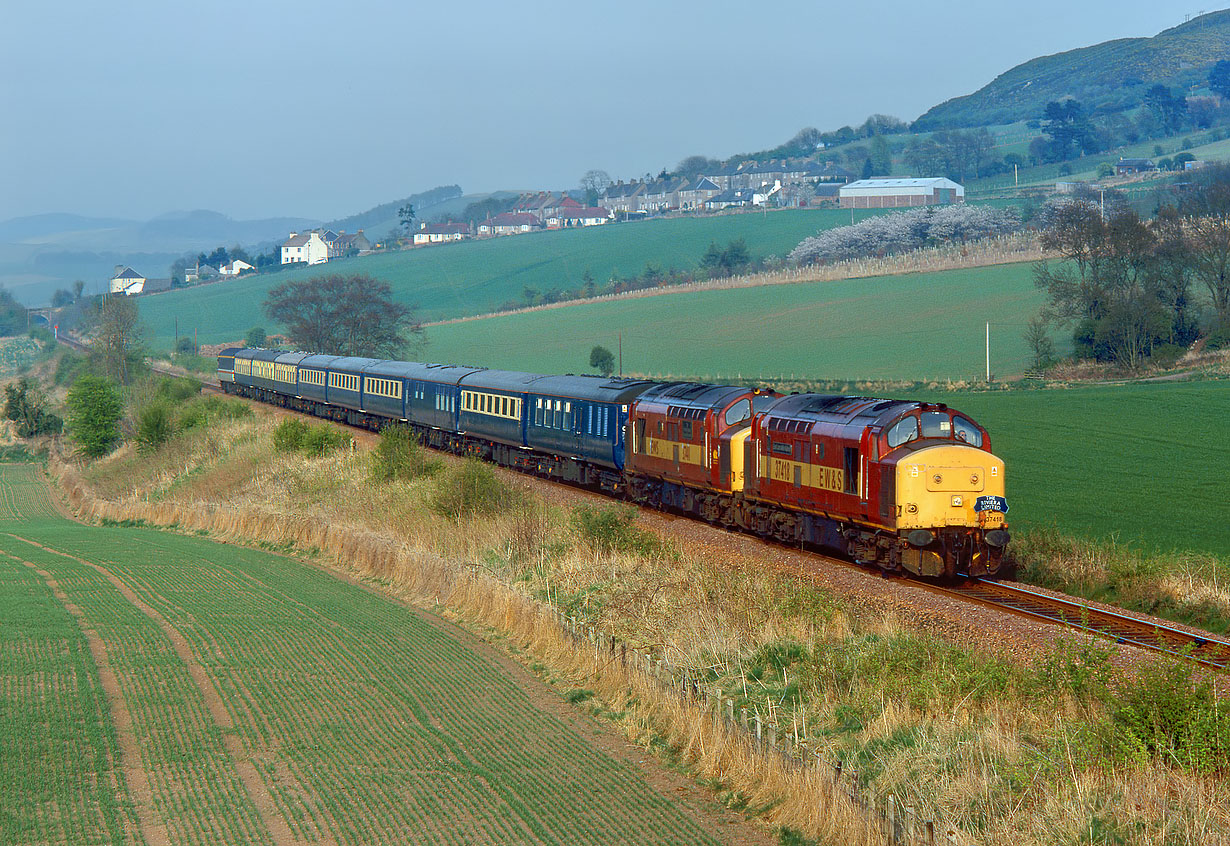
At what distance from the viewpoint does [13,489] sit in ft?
239

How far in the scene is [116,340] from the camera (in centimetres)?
10138

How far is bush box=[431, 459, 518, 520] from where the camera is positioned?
107ft

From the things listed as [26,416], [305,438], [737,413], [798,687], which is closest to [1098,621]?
[798,687]

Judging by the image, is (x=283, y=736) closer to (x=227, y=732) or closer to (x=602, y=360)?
(x=227, y=732)

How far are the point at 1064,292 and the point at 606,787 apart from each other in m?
64.5

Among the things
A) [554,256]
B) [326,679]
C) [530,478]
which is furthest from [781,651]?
[554,256]

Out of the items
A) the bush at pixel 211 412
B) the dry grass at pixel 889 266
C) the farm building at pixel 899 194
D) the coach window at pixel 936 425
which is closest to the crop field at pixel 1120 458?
the coach window at pixel 936 425

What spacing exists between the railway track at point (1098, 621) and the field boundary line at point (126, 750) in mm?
11149

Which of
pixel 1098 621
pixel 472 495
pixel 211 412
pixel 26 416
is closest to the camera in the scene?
pixel 1098 621

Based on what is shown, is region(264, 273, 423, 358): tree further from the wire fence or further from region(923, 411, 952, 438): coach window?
the wire fence

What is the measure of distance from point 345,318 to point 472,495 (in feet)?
232

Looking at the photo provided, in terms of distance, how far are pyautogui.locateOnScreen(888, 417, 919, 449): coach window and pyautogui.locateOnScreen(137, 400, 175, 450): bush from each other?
54.4 meters

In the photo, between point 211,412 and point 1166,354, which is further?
point 211,412

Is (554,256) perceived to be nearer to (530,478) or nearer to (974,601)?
(530,478)
